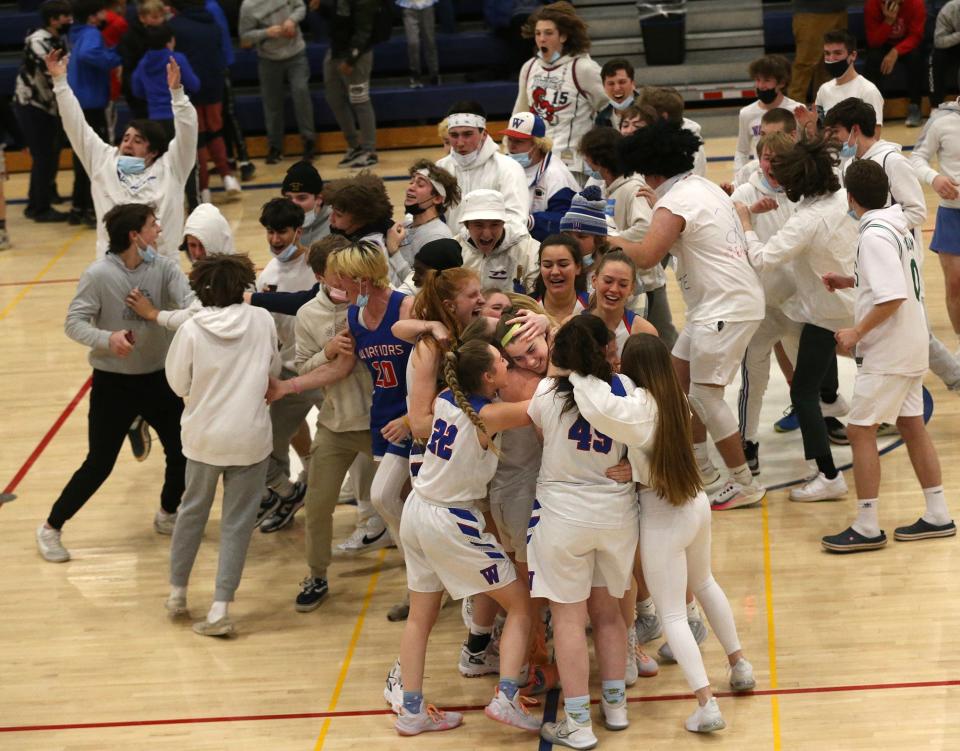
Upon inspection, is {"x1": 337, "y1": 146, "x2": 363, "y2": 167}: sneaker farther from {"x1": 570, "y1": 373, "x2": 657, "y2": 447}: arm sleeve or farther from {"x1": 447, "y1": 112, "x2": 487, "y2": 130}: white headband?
{"x1": 570, "y1": 373, "x2": 657, "y2": 447}: arm sleeve

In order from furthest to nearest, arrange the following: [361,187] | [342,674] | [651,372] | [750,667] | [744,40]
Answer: [744,40], [361,187], [342,674], [750,667], [651,372]

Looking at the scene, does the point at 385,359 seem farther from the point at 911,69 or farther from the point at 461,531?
the point at 911,69

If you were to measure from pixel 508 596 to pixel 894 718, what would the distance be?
1.46 meters

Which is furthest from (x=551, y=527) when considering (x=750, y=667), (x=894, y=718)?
(x=894, y=718)

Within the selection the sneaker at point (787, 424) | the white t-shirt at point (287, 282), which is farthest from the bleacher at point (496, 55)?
the white t-shirt at point (287, 282)

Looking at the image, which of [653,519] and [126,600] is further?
[126,600]

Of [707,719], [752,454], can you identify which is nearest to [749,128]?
[752,454]

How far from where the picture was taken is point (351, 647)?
17.8 ft

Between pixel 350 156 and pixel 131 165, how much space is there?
627cm

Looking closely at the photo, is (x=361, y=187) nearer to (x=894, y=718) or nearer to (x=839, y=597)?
(x=839, y=597)

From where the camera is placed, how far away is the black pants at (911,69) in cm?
1299

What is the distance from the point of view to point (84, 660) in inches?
216

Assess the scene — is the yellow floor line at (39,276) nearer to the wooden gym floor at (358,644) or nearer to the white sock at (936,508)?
the wooden gym floor at (358,644)

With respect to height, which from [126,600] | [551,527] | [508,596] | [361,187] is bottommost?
[126,600]
